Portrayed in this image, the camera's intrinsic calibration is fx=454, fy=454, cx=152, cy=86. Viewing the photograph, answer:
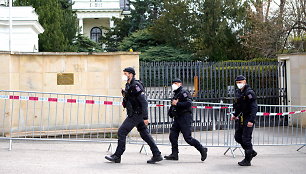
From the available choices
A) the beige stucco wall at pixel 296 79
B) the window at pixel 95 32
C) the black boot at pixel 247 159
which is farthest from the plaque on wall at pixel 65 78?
the window at pixel 95 32

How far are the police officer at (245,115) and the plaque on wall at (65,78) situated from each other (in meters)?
4.67

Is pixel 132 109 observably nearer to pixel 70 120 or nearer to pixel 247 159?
pixel 247 159

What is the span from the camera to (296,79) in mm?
13773

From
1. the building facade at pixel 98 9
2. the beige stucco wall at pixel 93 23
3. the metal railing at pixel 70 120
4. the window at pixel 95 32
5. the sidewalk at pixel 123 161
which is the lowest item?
the sidewalk at pixel 123 161

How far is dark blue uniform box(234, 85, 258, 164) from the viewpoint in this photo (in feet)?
27.4

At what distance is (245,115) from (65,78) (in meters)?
5.01

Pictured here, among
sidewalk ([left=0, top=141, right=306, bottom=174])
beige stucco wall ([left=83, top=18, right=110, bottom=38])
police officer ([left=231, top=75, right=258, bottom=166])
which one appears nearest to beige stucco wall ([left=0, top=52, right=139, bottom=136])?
sidewalk ([left=0, top=141, right=306, bottom=174])

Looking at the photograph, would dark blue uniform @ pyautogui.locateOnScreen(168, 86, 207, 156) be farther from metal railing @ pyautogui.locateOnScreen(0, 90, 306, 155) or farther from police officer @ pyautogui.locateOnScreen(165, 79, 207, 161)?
metal railing @ pyautogui.locateOnScreen(0, 90, 306, 155)

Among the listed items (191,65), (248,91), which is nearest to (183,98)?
(248,91)

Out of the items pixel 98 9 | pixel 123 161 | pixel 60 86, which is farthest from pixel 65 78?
pixel 98 9

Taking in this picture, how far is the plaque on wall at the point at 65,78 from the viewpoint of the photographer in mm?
11430

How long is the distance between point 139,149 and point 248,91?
3.01 metres

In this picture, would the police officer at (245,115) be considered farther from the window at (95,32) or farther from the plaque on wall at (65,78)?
the window at (95,32)

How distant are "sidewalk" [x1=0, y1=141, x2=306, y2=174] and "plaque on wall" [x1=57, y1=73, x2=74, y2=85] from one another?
1.74m
